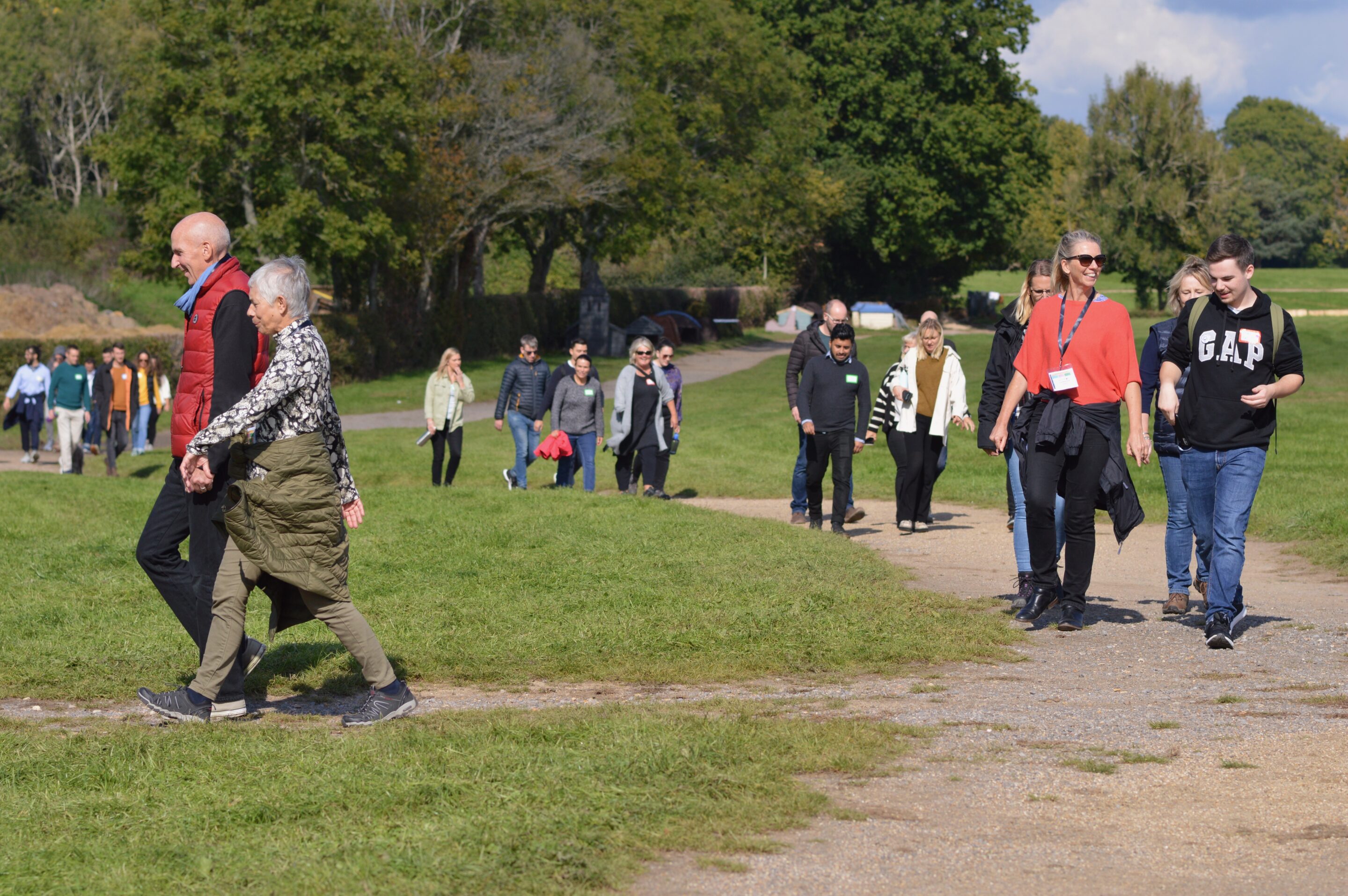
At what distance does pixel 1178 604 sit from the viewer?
8.58 metres

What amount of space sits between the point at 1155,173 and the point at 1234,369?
63.9m

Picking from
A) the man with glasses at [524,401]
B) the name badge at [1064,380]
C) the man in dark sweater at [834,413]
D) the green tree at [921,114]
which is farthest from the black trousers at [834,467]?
the green tree at [921,114]

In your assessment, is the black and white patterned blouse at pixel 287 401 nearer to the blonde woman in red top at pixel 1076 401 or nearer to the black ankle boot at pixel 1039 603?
the blonde woman in red top at pixel 1076 401

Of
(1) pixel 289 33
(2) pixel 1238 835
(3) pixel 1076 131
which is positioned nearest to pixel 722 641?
(2) pixel 1238 835

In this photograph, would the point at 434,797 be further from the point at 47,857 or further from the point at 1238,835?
the point at 1238,835

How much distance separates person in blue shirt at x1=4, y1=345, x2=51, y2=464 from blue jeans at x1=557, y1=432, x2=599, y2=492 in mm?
10528

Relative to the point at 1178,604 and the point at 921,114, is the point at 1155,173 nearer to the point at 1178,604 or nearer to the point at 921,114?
the point at 921,114

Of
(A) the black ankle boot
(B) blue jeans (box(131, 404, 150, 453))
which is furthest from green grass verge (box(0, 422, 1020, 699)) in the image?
(B) blue jeans (box(131, 404, 150, 453))

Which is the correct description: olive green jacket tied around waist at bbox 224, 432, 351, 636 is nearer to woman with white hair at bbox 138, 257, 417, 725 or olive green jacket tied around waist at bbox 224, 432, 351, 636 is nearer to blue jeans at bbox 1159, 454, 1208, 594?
woman with white hair at bbox 138, 257, 417, 725

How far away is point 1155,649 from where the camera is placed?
7.55 metres

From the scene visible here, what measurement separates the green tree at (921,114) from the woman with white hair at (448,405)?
5067 centimetres

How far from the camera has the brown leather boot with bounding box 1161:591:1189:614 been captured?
8.56 metres

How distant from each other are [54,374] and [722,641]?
52.3 feet

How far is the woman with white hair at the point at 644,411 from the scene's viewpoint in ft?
49.6
